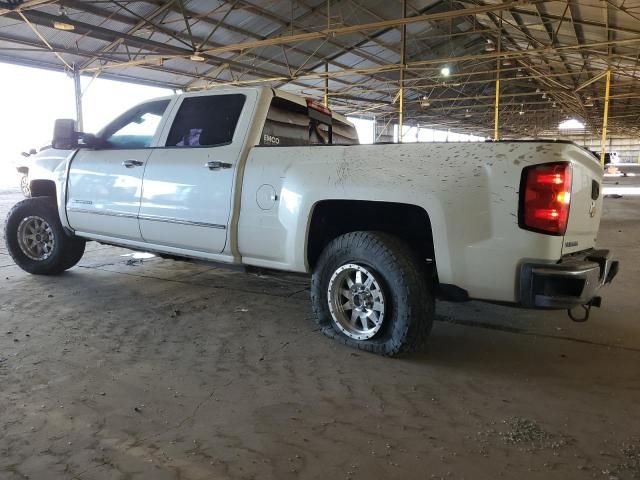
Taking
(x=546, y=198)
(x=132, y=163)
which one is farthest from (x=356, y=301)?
(x=132, y=163)

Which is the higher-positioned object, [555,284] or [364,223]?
[364,223]

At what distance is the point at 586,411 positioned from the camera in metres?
2.66

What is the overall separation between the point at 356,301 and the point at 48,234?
13.0ft

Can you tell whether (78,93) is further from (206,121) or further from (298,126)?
(298,126)

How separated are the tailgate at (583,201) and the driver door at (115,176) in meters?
3.47

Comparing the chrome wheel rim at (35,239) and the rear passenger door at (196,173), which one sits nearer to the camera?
the rear passenger door at (196,173)

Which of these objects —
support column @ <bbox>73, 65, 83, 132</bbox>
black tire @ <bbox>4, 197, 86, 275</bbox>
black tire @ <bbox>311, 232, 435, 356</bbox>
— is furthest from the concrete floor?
support column @ <bbox>73, 65, 83, 132</bbox>

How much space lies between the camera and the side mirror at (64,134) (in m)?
4.83

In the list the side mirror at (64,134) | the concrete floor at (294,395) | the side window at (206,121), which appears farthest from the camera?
the side mirror at (64,134)

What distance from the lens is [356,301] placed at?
138 inches

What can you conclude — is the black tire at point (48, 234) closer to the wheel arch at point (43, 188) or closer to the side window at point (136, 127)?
the wheel arch at point (43, 188)

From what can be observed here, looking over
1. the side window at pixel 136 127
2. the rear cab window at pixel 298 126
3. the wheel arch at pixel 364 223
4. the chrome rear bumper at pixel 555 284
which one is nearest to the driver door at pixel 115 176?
the side window at pixel 136 127

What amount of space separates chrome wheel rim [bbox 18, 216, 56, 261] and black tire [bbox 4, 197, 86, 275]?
0.02m

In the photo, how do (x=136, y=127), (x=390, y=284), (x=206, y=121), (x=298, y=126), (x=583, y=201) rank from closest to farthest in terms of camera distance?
(x=583, y=201) < (x=390, y=284) < (x=206, y=121) < (x=298, y=126) < (x=136, y=127)
